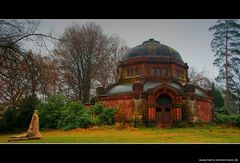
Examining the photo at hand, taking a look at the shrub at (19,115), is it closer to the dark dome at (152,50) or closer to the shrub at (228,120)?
the dark dome at (152,50)

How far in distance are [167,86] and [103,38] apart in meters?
7.10

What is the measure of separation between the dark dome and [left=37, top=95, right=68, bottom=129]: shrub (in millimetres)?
7524

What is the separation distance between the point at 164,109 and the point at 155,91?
1377 mm

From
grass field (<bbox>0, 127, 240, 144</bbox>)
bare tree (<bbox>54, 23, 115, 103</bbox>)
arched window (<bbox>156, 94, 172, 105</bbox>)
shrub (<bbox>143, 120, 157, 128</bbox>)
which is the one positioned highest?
bare tree (<bbox>54, 23, 115, 103</bbox>)

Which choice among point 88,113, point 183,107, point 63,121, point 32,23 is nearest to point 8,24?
point 32,23

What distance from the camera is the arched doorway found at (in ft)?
66.3

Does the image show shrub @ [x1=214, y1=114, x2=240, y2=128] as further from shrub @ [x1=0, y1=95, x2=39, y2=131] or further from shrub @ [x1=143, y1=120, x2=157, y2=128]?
shrub @ [x1=0, y1=95, x2=39, y2=131]

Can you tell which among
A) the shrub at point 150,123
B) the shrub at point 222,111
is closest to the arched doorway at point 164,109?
the shrub at point 150,123

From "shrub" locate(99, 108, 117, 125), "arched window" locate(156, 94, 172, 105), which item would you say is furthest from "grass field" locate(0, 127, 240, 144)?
"arched window" locate(156, 94, 172, 105)

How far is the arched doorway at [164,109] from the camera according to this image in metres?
20.2

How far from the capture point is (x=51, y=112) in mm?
18344

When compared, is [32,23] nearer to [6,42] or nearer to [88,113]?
[6,42]
